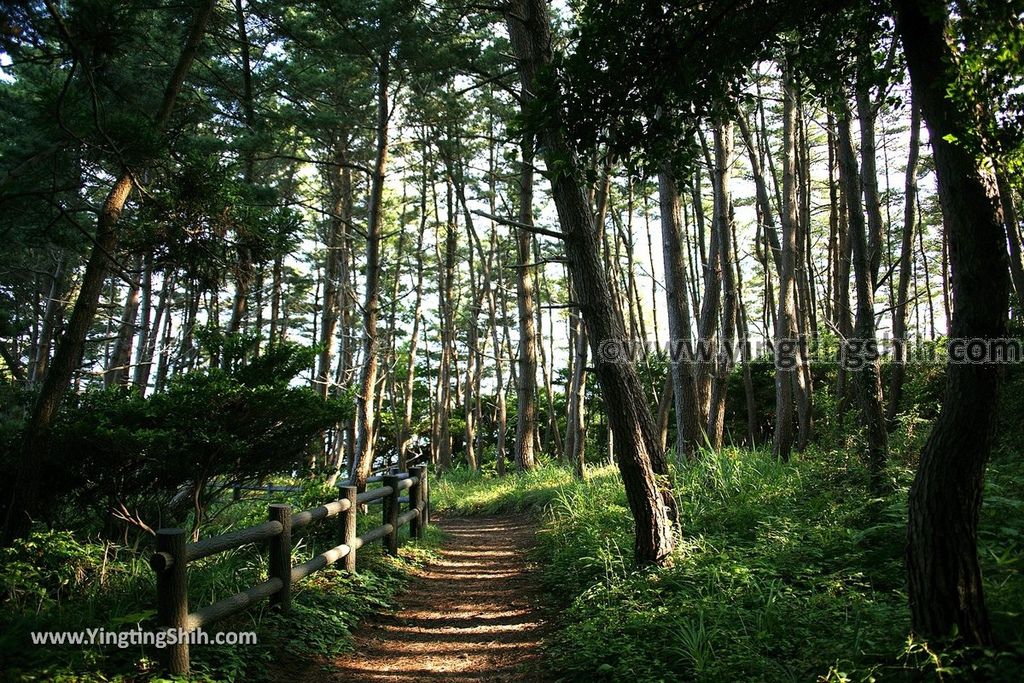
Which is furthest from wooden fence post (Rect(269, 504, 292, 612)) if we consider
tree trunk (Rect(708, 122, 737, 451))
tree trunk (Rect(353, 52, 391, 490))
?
tree trunk (Rect(708, 122, 737, 451))

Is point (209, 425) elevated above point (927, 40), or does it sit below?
below

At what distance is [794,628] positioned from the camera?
3.66 meters

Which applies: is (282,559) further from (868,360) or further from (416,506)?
(868,360)

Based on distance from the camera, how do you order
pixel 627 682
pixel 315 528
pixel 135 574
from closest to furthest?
pixel 627 682
pixel 135 574
pixel 315 528

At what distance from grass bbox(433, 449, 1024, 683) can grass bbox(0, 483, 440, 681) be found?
5.81 ft

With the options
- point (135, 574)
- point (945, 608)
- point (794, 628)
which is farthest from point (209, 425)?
point (945, 608)

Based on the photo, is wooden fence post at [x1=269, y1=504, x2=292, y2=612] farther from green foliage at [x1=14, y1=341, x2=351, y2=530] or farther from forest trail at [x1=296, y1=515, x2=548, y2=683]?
green foliage at [x1=14, y1=341, x2=351, y2=530]

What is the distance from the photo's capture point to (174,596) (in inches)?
143

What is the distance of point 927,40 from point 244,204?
533 cm

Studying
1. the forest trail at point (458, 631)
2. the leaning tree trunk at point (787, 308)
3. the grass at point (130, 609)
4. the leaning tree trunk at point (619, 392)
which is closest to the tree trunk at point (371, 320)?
the forest trail at point (458, 631)

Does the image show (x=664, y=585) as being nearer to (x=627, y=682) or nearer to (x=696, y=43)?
(x=627, y=682)

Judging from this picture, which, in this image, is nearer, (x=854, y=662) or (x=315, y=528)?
(x=854, y=662)

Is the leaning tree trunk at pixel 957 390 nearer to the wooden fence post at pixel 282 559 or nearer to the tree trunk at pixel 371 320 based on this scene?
the wooden fence post at pixel 282 559

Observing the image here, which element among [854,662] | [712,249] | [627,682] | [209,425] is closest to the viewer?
[854,662]
